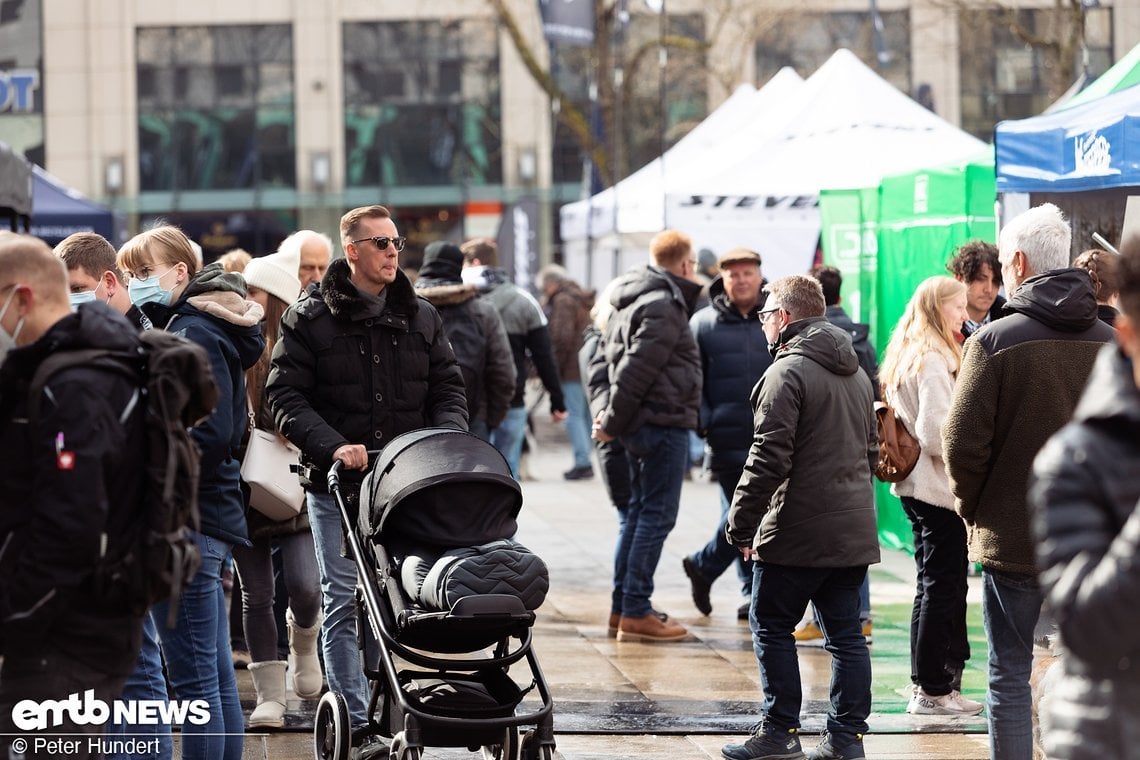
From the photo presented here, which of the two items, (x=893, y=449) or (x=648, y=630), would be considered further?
(x=648, y=630)

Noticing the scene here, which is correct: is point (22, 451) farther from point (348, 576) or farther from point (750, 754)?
point (750, 754)

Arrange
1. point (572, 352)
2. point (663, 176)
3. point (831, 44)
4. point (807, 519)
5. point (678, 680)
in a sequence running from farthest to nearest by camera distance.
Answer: point (831, 44), point (572, 352), point (663, 176), point (678, 680), point (807, 519)

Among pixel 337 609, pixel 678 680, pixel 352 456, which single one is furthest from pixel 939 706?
pixel 352 456

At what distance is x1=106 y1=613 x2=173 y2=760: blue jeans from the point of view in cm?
471

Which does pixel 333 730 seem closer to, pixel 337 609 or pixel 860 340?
pixel 337 609

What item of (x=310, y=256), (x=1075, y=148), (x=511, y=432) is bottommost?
(x=511, y=432)

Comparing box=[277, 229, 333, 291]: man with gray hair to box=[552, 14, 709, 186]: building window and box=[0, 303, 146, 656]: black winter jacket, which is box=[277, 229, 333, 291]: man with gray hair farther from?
box=[552, 14, 709, 186]: building window

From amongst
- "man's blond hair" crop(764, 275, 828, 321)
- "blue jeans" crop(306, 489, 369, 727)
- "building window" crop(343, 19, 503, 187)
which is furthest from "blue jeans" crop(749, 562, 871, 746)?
"building window" crop(343, 19, 503, 187)

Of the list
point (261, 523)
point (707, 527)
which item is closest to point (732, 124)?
point (707, 527)

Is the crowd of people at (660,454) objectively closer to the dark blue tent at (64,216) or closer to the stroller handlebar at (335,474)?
the stroller handlebar at (335,474)

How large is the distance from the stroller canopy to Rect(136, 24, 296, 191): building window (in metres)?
36.3

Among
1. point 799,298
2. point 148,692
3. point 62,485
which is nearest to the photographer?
point 62,485

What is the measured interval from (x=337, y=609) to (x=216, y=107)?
119 ft

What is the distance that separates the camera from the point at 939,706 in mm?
7266
